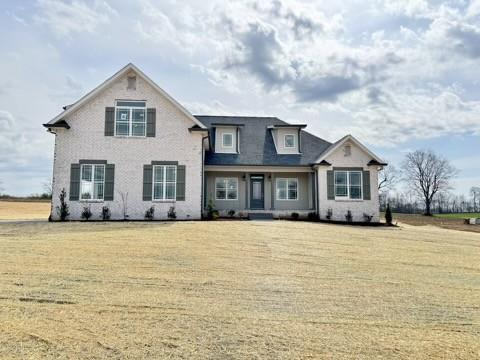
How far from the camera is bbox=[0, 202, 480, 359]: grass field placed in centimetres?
393

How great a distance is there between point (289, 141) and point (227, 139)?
13.5ft

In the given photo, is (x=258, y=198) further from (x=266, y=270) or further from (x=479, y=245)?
(x=266, y=270)

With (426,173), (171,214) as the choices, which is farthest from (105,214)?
(426,173)

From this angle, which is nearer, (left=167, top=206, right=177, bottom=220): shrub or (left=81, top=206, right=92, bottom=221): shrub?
(left=81, top=206, right=92, bottom=221): shrub

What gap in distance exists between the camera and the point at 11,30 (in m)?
14.4

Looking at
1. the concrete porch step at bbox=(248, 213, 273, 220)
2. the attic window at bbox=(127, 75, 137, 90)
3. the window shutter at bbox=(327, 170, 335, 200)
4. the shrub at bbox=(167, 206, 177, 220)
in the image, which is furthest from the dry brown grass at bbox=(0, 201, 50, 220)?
the window shutter at bbox=(327, 170, 335, 200)

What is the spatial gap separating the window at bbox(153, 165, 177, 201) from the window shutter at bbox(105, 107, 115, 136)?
9.36 ft

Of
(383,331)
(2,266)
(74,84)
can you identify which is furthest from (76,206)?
(383,331)

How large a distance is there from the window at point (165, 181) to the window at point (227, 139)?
5382 mm

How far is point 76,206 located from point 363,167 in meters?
15.7

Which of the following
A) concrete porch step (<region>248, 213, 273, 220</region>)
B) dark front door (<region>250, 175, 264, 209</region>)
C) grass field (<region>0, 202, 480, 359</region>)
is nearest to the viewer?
grass field (<region>0, 202, 480, 359</region>)

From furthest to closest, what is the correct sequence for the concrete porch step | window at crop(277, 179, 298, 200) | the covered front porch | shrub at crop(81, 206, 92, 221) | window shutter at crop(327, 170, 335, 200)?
1. window at crop(277, 179, 298, 200)
2. the covered front porch
3. window shutter at crop(327, 170, 335, 200)
4. the concrete porch step
5. shrub at crop(81, 206, 92, 221)

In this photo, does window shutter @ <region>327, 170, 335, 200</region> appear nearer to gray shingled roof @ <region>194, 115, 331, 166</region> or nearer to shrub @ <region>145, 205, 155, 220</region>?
gray shingled roof @ <region>194, 115, 331, 166</region>

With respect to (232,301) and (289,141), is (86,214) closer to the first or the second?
(289,141)
